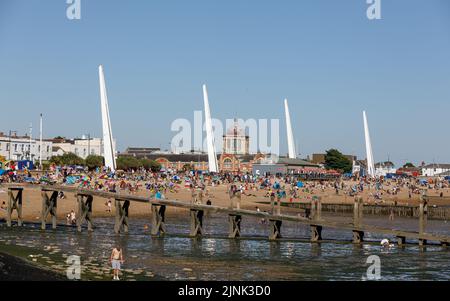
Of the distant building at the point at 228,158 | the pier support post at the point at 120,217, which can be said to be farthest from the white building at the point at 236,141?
the pier support post at the point at 120,217

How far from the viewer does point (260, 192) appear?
73125 mm

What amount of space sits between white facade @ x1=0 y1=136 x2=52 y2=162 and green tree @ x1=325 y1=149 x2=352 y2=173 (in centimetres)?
6392

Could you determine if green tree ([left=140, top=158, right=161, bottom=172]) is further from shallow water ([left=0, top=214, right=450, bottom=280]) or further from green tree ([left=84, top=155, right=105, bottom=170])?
shallow water ([left=0, top=214, right=450, bottom=280])

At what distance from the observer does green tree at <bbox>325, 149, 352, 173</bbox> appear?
15175 cm

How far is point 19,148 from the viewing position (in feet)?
355

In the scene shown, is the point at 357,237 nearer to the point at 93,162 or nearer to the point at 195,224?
the point at 195,224

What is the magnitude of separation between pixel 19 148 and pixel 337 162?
6888 centimetres
